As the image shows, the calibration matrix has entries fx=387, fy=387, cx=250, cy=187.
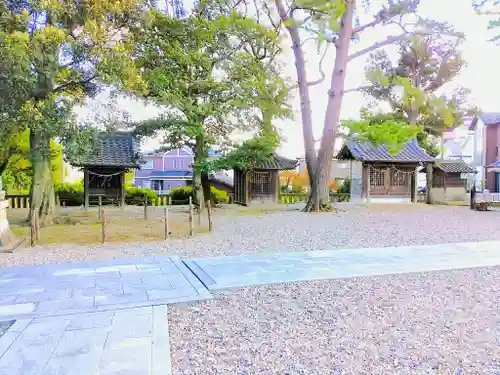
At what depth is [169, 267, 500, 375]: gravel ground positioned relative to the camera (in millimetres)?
2725

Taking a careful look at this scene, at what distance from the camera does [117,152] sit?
1623 centimetres

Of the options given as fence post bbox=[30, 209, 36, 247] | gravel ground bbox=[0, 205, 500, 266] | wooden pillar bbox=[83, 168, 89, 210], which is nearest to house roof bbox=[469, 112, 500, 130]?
gravel ground bbox=[0, 205, 500, 266]

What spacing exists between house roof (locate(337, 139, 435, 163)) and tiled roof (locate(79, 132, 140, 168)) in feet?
32.7

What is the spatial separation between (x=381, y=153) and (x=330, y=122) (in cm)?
461

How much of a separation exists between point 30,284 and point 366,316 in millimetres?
3872

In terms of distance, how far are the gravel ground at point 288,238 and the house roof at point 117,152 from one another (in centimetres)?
625

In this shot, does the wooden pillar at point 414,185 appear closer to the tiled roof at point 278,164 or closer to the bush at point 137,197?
the tiled roof at point 278,164

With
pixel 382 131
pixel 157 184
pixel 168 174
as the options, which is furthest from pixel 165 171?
pixel 382 131

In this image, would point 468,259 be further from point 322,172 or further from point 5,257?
point 322,172

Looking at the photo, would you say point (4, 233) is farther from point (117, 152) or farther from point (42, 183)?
point (117, 152)

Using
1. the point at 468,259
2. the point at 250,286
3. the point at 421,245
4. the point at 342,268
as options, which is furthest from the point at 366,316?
the point at 421,245

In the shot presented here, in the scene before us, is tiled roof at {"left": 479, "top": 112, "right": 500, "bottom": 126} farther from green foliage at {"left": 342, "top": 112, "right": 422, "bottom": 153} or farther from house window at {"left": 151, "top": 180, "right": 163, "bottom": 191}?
house window at {"left": 151, "top": 180, "right": 163, "bottom": 191}

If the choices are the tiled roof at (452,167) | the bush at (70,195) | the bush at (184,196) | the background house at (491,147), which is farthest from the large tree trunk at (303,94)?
the background house at (491,147)

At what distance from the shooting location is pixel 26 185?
58.4 ft
